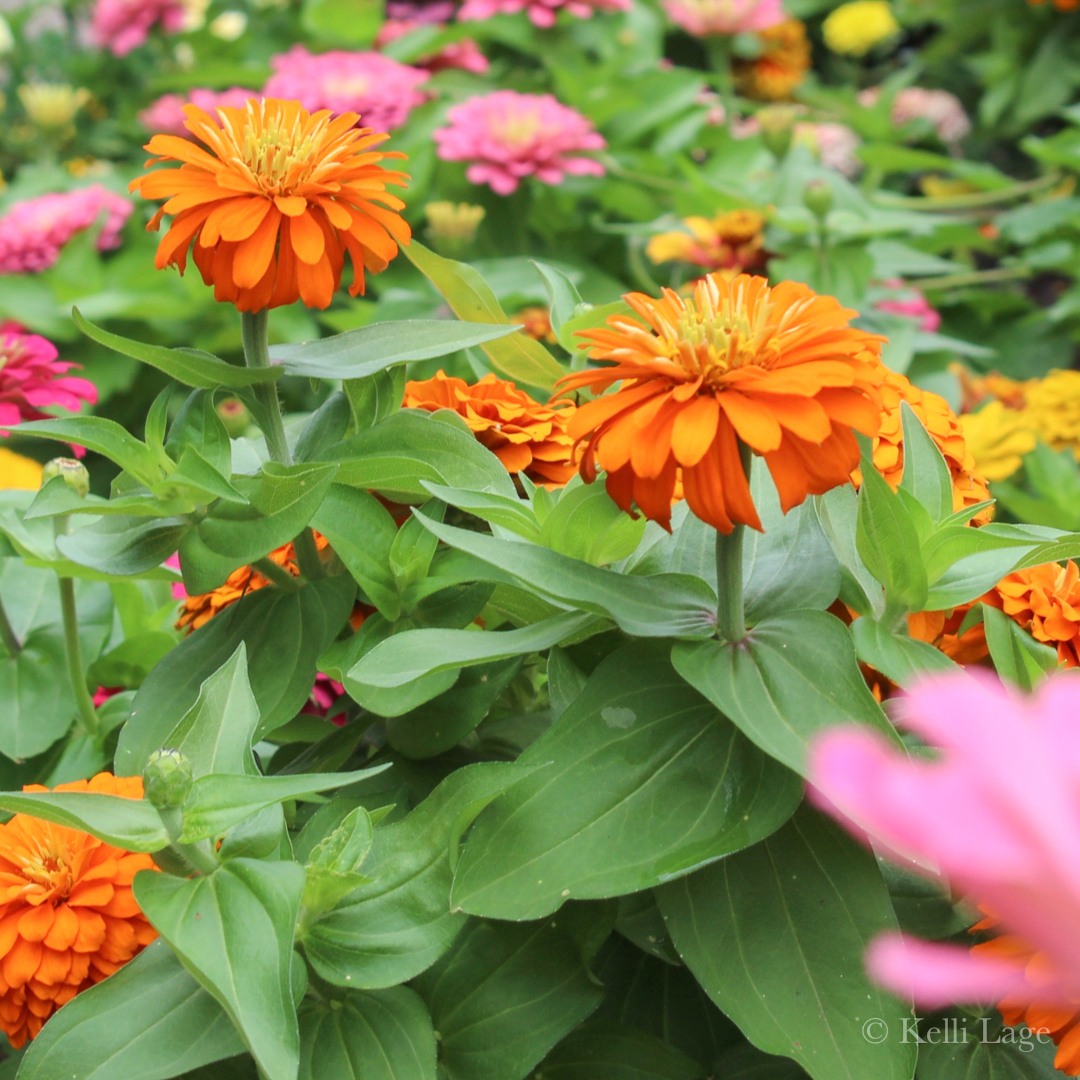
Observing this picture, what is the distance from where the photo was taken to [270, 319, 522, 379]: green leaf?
0.46 m

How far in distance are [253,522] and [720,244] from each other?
77 centimetres

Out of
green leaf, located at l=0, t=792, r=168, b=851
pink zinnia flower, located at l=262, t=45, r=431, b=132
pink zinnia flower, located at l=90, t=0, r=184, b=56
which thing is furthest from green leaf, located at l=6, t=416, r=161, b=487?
pink zinnia flower, located at l=90, t=0, r=184, b=56

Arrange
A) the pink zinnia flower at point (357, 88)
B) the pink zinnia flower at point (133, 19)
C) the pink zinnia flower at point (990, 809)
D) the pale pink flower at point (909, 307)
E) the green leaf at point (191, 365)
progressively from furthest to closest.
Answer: the pink zinnia flower at point (133, 19) < the pink zinnia flower at point (357, 88) < the pale pink flower at point (909, 307) < the green leaf at point (191, 365) < the pink zinnia flower at point (990, 809)

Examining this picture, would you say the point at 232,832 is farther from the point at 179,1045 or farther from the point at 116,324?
the point at 116,324

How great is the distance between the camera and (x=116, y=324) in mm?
1430

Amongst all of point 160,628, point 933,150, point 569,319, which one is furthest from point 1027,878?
point 933,150

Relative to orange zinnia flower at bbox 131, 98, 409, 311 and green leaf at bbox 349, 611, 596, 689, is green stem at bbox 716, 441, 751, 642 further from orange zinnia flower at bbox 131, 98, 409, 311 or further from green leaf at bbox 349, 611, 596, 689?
orange zinnia flower at bbox 131, 98, 409, 311

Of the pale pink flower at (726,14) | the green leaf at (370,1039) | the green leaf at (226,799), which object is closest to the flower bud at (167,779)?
the green leaf at (226,799)

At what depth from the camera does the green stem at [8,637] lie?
0.61 meters

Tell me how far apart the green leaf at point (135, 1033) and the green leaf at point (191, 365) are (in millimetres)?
227

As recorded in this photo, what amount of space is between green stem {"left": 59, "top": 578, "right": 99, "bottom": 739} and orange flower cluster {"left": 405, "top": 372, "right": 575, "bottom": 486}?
0.20m

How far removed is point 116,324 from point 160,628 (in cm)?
87

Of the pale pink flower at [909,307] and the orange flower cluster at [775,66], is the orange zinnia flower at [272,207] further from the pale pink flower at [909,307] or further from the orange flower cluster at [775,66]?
the orange flower cluster at [775,66]

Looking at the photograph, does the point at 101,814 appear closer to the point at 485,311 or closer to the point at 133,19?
the point at 485,311
